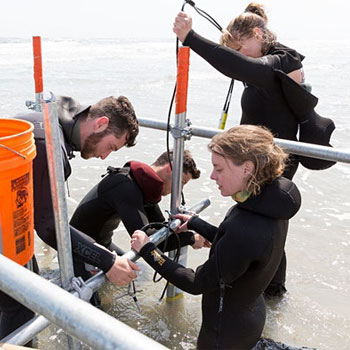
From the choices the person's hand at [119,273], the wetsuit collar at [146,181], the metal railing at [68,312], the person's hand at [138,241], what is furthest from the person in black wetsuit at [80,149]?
the metal railing at [68,312]

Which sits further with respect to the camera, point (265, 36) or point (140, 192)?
point (265, 36)

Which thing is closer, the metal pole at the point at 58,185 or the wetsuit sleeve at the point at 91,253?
the metal pole at the point at 58,185

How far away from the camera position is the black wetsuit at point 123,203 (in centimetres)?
284

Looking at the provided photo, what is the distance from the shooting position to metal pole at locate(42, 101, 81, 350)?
1563 mm

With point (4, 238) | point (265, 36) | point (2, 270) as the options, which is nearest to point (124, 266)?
point (4, 238)

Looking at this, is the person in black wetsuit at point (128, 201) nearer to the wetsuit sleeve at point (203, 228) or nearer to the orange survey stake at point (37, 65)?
the wetsuit sleeve at point (203, 228)

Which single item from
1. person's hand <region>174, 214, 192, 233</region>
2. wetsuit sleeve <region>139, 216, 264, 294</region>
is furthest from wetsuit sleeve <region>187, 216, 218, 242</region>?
wetsuit sleeve <region>139, 216, 264, 294</region>

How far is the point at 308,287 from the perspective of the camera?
13.1 ft

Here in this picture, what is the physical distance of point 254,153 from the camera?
81.4 inches

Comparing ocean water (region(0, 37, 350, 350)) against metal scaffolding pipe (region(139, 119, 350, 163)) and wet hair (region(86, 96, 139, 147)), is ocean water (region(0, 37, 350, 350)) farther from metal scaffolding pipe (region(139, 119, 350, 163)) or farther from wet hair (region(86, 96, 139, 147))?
metal scaffolding pipe (region(139, 119, 350, 163))

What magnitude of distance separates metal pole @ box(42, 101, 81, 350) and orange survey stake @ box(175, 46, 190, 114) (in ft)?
3.51

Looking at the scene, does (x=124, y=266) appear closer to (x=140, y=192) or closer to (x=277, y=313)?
(x=140, y=192)

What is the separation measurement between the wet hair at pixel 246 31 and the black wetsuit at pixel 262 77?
70 mm

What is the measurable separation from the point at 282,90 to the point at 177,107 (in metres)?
0.86
